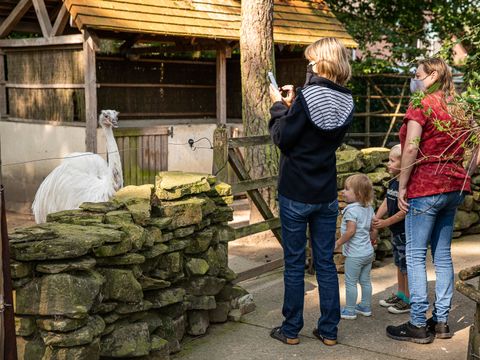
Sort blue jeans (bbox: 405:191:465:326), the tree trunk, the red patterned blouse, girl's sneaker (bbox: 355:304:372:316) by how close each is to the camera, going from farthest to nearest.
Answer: the tree trunk
girl's sneaker (bbox: 355:304:372:316)
blue jeans (bbox: 405:191:465:326)
the red patterned blouse

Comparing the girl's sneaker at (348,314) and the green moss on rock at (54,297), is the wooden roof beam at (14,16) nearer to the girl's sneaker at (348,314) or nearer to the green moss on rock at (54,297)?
the girl's sneaker at (348,314)

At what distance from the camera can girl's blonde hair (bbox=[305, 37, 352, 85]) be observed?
481 cm

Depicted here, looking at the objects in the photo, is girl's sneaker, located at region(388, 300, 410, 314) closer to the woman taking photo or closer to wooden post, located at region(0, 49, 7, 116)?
the woman taking photo

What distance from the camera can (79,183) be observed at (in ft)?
24.1

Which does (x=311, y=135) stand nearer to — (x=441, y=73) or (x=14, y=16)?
(x=441, y=73)

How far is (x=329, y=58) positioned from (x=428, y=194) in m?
1.20

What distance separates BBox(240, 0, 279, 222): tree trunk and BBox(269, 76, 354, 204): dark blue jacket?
3793 millimetres

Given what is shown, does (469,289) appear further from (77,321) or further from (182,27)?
(182,27)

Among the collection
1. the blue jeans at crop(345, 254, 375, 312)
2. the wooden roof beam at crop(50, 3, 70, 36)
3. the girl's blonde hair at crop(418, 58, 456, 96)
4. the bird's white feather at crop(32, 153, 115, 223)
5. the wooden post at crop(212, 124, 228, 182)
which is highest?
the wooden roof beam at crop(50, 3, 70, 36)

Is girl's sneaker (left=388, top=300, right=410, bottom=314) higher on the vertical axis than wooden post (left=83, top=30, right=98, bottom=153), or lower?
lower

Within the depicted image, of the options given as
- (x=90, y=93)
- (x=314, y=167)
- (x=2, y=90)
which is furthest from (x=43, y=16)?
(x=314, y=167)

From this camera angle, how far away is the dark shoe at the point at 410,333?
16.9ft

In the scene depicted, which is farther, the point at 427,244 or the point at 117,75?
the point at 117,75

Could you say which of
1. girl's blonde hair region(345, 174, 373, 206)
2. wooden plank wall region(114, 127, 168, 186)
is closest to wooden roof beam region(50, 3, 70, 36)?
wooden plank wall region(114, 127, 168, 186)
